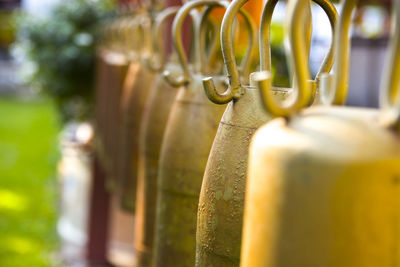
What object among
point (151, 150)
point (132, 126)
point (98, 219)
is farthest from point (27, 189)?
point (151, 150)

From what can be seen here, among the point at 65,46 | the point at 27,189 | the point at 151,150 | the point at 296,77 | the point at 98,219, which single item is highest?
the point at 65,46

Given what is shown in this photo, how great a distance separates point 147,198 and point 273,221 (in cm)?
94

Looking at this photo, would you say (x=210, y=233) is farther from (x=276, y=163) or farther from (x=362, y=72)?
(x=362, y=72)

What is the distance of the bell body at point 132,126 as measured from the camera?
1.96 m

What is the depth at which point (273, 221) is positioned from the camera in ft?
2.31

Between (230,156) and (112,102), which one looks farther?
(112,102)

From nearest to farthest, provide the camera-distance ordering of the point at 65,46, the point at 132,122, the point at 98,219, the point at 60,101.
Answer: the point at 132,122
the point at 98,219
the point at 65,46
the point at 60,101

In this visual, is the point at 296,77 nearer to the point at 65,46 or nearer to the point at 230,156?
the point at 230,156

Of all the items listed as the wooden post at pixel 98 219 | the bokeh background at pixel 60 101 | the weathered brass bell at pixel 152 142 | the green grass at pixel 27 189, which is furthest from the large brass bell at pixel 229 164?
the green grass at pixel 27 189

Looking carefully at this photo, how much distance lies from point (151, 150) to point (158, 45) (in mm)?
232

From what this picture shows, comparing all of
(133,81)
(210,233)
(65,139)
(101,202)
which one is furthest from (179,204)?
(65,139)

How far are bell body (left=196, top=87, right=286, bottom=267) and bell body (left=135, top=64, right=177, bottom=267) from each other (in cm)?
64

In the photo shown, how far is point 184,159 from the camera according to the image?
129 centimetres

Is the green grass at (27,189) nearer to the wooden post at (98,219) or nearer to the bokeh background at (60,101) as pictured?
the bokeh background at (60,101)
